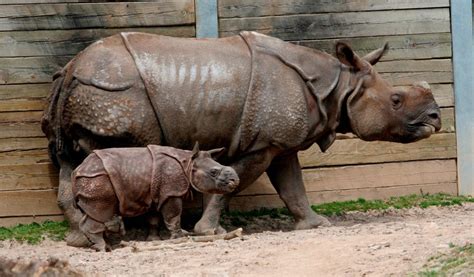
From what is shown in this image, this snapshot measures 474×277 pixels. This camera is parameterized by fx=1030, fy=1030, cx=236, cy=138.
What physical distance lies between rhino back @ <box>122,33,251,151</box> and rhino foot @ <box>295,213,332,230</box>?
3.27ft

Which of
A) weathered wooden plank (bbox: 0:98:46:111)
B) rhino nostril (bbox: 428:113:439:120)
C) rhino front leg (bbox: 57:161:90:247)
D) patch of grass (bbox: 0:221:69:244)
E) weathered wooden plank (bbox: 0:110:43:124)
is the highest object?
weathered wooden plank (bbox: 0:98:46:111)

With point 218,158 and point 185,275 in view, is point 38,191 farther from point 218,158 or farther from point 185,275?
point 185,275

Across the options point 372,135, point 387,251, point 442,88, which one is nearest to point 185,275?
point 387,251

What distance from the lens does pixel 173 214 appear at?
8.22 m

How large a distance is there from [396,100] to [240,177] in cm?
154

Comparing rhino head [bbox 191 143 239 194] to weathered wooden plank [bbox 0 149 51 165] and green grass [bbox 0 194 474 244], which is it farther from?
weathered wooden plank [bbox 0 149 51 165]

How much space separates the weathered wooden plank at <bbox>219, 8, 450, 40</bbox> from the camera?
9719mm

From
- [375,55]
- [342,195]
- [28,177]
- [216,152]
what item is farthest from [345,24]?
[28,177]

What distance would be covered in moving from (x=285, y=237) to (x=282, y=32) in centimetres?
246

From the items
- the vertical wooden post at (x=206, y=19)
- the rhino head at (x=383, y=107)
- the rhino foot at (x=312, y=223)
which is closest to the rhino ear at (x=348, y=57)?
the rhino head at (x=383, y=107)

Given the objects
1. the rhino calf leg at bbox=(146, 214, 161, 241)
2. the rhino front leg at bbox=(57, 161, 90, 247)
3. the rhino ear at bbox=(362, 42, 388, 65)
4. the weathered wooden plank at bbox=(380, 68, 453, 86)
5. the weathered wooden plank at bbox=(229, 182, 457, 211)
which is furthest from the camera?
the weathered wooden plank at bbox=(380, 68, 453, 86)

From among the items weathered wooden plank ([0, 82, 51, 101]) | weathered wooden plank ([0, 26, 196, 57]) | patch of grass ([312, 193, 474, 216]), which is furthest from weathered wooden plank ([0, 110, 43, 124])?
patch of grass ([312, 193, 474, 216])

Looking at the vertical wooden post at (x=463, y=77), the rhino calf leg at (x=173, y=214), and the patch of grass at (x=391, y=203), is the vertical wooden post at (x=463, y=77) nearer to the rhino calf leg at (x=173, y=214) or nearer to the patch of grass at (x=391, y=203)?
the patch of grass at (x=391, y=203)

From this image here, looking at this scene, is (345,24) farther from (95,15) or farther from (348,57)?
(95,15)
